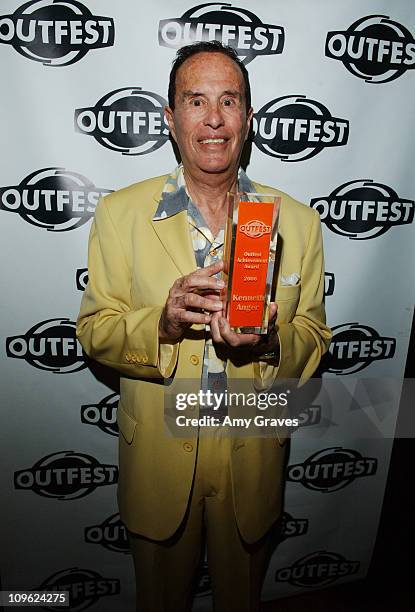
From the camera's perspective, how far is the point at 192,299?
110cm

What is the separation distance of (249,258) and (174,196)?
0.38 metres

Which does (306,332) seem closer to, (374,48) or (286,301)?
(286,301)

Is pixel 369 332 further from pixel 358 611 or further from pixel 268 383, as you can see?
pixel 358 611

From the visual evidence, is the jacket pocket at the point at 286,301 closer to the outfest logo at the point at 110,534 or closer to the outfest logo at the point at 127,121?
the outfest logo at the point at 127,121

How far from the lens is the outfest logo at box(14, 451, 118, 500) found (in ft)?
6.01

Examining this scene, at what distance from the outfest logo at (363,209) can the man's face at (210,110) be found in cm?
51

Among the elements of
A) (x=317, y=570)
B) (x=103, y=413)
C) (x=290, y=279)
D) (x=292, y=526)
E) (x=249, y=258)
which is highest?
(x=249, y=258)

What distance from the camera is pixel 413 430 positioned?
1987 mm

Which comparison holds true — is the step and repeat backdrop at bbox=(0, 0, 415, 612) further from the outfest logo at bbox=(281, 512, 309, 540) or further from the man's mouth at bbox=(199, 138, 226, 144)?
the man's mouth at bbox=(199, 138, 226, 144)

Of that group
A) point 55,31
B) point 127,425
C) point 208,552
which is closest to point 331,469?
point 208,552

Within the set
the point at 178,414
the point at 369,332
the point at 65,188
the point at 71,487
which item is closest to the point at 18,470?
the point at 71,487

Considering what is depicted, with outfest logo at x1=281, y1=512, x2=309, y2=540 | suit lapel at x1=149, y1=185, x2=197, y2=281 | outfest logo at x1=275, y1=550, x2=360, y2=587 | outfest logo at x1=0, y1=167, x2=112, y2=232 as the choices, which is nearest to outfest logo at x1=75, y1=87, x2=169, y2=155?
outfest logo at x1=0, y1=167, x2=112, y2=232

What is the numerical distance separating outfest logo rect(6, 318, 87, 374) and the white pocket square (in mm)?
719

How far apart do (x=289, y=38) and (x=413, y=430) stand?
1.40 metres
